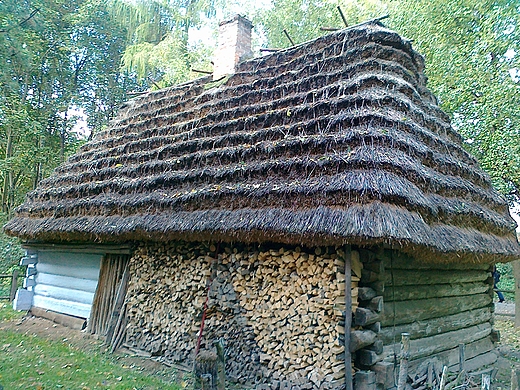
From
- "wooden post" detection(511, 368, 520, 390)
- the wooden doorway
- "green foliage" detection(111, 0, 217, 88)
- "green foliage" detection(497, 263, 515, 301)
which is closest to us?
"wooden post" detection(511, 368, 520, 390)

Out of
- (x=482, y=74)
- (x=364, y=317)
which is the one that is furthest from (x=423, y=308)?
(x=482, y=74)

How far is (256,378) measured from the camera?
5.25 metres

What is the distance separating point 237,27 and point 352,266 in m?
6.29

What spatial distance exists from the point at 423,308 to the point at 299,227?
7.81ft

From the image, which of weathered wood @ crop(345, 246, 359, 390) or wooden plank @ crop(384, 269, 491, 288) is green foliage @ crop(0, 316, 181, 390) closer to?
weathered wood @ crop(345, 246, 359, 390)

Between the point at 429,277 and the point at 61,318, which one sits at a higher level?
the point at 429,277

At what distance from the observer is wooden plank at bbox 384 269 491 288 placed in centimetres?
527

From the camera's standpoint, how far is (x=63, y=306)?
8906mm

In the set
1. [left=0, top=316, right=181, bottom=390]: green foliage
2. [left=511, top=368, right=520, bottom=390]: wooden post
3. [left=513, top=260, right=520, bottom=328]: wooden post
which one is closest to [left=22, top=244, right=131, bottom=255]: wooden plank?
[left=0, top=316, right=181, bottom=390]: green foliage

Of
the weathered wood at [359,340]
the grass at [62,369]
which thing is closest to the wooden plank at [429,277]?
the weathered wood at [359,340]

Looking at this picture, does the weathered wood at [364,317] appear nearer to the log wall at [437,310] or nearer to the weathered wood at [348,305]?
the weathered wood at [348,305]

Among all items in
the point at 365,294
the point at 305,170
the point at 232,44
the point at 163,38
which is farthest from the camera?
the point at 163,38

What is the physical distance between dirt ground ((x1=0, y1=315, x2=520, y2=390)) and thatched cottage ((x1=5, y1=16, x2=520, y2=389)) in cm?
26

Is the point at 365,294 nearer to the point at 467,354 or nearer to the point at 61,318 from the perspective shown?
the point at 467,354
